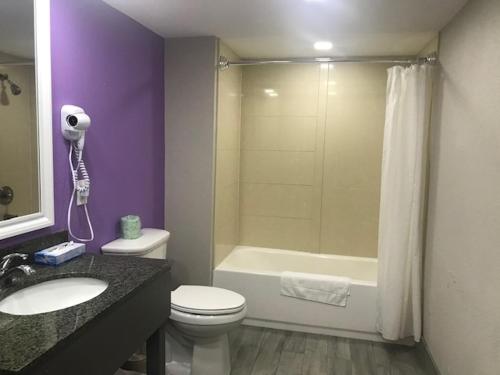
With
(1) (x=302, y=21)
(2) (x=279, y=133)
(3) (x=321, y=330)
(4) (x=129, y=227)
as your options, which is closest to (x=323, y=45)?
(1) (x=302, y=21)

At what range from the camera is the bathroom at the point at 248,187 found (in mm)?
1650

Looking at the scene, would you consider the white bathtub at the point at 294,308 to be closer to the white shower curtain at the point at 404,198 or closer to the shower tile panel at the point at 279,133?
the white shower curtain at the point at 404,198

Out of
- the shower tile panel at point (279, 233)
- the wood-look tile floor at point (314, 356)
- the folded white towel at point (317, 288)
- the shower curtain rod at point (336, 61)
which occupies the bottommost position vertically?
the wood-look tile floor at point (314, 356)

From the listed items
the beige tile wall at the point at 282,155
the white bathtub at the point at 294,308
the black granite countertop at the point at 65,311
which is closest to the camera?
the black granite countertop at the point at 65,311

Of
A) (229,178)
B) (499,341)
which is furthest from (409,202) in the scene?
(229,178)

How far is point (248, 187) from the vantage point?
143 inches

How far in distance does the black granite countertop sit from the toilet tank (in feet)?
1.07

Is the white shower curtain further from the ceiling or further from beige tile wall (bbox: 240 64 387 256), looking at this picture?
beige tile wall (bbox: 240 64 387 256)

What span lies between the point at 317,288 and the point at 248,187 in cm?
117

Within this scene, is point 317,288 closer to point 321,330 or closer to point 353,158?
point 321,330

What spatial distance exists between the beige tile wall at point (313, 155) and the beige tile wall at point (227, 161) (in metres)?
0.12

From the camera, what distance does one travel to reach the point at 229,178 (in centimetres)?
335

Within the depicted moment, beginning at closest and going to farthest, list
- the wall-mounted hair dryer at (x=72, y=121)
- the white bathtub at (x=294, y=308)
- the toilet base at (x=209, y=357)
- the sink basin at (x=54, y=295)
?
the sink basin at (x=54, y=295), the wall-mounted hair dryer at (x=72, y=121), the toilet base at (x=209, y=357), the white bathtub at (x=294, y=308)

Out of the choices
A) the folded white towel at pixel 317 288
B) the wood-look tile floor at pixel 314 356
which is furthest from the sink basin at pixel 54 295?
the folded white towel at pixel 317 288
